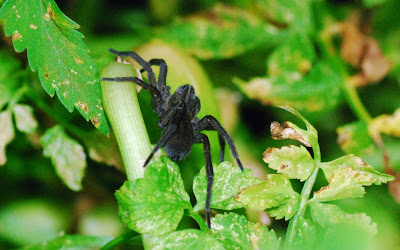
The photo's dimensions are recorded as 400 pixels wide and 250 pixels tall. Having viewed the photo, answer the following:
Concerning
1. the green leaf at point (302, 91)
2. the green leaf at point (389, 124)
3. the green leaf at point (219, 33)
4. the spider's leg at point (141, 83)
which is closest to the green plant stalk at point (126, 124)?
the spider's leg at point (141, 83)

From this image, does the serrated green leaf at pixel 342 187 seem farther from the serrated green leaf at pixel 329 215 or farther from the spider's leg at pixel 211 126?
the spider's leg at pixel 211 126

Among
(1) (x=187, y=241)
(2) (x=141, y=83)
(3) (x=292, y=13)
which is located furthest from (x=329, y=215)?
(3) (x=292, y=13)

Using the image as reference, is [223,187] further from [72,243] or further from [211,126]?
[72,243]

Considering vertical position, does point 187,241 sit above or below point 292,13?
below

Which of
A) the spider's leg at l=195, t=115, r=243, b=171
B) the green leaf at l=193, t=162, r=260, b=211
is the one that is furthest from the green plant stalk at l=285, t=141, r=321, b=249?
the spider's leg at l=195, t=115, r=243, b=171

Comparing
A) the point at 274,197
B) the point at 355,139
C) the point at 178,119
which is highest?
the point at 355,139

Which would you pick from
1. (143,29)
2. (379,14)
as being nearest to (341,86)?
(379,14)
